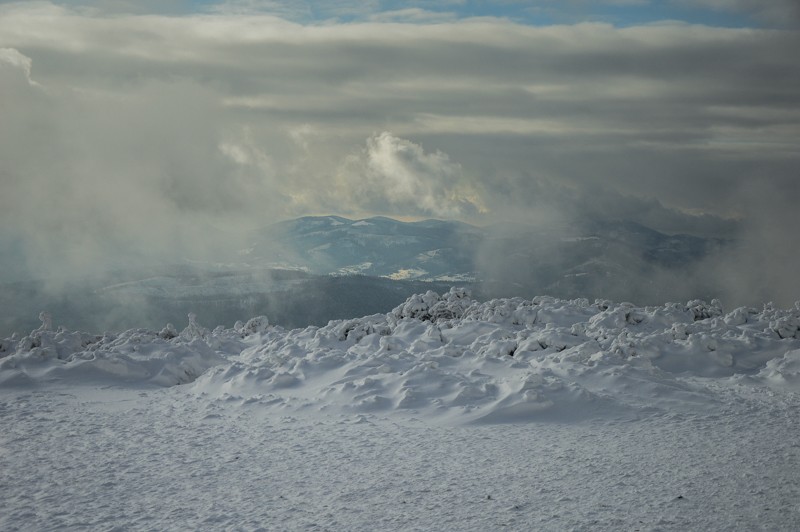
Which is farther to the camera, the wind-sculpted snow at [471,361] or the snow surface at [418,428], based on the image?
the wind-sculpted snow at [471,361]

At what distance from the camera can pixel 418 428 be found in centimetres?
1366

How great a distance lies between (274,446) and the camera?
12766mm

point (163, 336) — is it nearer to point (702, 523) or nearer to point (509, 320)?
point (509, 320)

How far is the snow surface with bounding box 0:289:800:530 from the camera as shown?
9.12 m

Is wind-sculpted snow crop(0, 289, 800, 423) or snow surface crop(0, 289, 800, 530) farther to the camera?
wind-sculpted snow crop(0, 289, 800, 423)

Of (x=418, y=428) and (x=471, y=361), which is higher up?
(x=418, y=428)

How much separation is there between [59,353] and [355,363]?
11.1m

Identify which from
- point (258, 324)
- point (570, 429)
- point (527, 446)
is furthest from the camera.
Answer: point (258, 324)

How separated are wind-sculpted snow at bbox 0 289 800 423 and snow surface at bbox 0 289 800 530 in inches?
2.9

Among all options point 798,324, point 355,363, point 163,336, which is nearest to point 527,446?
point 355,363

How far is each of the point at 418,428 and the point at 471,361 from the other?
5618 mm

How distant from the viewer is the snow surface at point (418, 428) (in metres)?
9.12

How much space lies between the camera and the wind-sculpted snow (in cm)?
1517

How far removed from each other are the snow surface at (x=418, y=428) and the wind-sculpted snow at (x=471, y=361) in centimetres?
7
